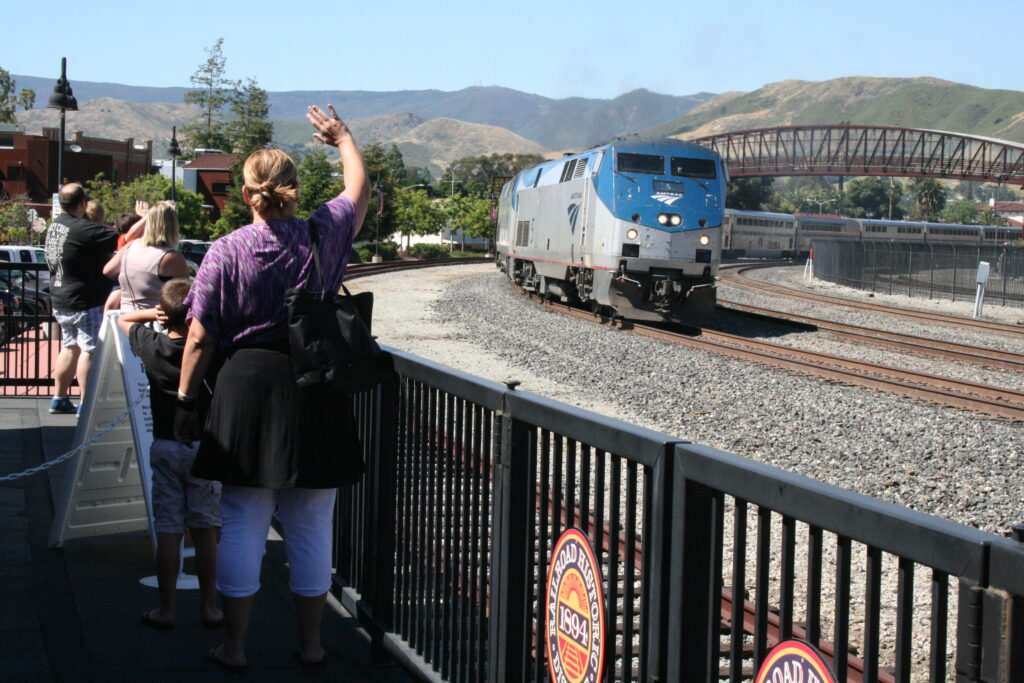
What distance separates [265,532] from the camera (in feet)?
13.6

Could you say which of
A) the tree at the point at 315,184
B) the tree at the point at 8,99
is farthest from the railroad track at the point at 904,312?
the tree at the point at 8,99

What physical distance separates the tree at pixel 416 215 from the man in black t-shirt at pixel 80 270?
76.7 meters

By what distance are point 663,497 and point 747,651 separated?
224 centimetres

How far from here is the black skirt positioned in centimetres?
387

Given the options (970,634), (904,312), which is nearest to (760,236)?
(904,312)

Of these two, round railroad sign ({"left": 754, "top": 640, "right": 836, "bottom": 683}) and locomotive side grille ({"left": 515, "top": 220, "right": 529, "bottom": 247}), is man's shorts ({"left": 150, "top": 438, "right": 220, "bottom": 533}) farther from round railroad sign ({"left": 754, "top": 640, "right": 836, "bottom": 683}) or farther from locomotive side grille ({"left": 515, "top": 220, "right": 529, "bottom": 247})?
locomotive side grille ({"left": 515, "top": 220, "right": 529, "bottom": 247})

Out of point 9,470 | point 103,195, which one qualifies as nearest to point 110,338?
point 9,470

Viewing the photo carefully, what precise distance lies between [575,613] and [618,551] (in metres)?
0.26

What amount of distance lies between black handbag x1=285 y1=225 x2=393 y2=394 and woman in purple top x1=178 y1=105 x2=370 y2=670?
0.18 meters

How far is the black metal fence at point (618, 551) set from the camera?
189 centimetres

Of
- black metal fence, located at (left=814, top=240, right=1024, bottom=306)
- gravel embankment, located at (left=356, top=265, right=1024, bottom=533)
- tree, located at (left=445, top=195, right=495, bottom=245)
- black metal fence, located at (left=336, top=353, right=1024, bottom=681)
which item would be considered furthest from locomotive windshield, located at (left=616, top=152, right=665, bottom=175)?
tree, located at (left=445, top=195, right=495, bottom=245)

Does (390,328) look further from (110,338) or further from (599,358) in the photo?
(110,338)

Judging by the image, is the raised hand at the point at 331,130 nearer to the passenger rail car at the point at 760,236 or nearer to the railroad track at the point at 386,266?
the railroad track at the point at 386,266

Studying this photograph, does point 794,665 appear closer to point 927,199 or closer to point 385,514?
point 385,514
